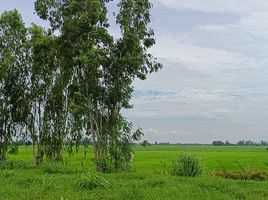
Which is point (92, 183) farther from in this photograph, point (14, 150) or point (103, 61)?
point (14, 150)

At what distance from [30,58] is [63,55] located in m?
4.66

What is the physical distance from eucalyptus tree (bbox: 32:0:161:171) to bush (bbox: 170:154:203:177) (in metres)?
3.18

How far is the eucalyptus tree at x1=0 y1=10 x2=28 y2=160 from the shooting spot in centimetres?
2467

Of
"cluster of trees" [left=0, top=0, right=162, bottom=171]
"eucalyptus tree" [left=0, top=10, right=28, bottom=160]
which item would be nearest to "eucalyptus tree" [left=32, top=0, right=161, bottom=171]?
"cluster of trees" [left=0, top=0, right=162, bottom=171]

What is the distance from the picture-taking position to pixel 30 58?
82.1ft

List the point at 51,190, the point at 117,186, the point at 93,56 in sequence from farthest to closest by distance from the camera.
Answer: the point at 93,56, the point at 117,186, the point at 51,190

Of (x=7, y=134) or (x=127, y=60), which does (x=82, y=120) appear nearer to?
(x=127, y=60)

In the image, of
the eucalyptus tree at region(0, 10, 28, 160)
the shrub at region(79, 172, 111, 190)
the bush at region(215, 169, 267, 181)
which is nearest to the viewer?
the shrub at region(79, 172, 111, 190)

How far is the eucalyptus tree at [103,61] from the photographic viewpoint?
64.9 ft

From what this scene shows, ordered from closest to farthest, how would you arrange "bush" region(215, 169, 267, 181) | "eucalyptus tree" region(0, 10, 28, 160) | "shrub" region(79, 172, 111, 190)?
"shrub" region(79, 172, 111, 190) < "bush" region(215, 169, 267, 181) < "eucalyptus tree" region(0, 10, 28, 160)

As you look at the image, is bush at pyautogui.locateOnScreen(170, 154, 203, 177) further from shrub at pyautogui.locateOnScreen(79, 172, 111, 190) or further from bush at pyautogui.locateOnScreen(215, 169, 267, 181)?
shrub at pyautogui.locateOnScreen(79, 172, 111, 190)

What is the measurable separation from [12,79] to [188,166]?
41.7ft

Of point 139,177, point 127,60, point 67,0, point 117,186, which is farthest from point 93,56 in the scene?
point 117,186

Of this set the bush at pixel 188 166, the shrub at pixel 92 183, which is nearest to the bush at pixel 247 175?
the bush at pixel 188 166
